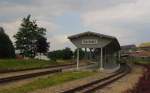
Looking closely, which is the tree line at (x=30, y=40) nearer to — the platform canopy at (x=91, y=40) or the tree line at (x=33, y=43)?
the tree line at (x=33, y=43)

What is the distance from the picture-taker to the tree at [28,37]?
101m

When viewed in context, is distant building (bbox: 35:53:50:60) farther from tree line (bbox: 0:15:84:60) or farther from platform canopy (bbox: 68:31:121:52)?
platform canopy (bbox: 68:31:121:52)

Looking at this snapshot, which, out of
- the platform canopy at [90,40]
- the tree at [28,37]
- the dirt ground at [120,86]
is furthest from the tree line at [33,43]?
the dirt ground at [120,86]

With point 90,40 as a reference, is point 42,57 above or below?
below

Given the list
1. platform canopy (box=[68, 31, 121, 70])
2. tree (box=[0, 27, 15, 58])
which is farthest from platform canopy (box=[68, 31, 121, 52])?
tree (box=[0, 27, 15, 58])

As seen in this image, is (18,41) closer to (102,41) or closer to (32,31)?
(32,31)

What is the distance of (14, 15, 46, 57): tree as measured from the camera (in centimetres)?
10125

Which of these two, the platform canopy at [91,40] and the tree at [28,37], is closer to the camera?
the platform canopy at [91,40]

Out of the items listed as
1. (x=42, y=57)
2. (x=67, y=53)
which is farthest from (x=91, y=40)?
(x=42, y=57)

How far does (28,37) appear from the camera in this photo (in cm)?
10406

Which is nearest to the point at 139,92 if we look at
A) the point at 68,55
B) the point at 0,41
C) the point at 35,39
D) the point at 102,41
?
→ the point at 102,41

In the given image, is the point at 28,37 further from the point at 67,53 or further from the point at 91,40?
the point at 91,40

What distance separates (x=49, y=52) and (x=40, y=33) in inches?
276

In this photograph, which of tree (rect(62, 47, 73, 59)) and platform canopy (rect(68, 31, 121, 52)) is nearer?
platform canopy (rect(68, 31, 121, 52))
